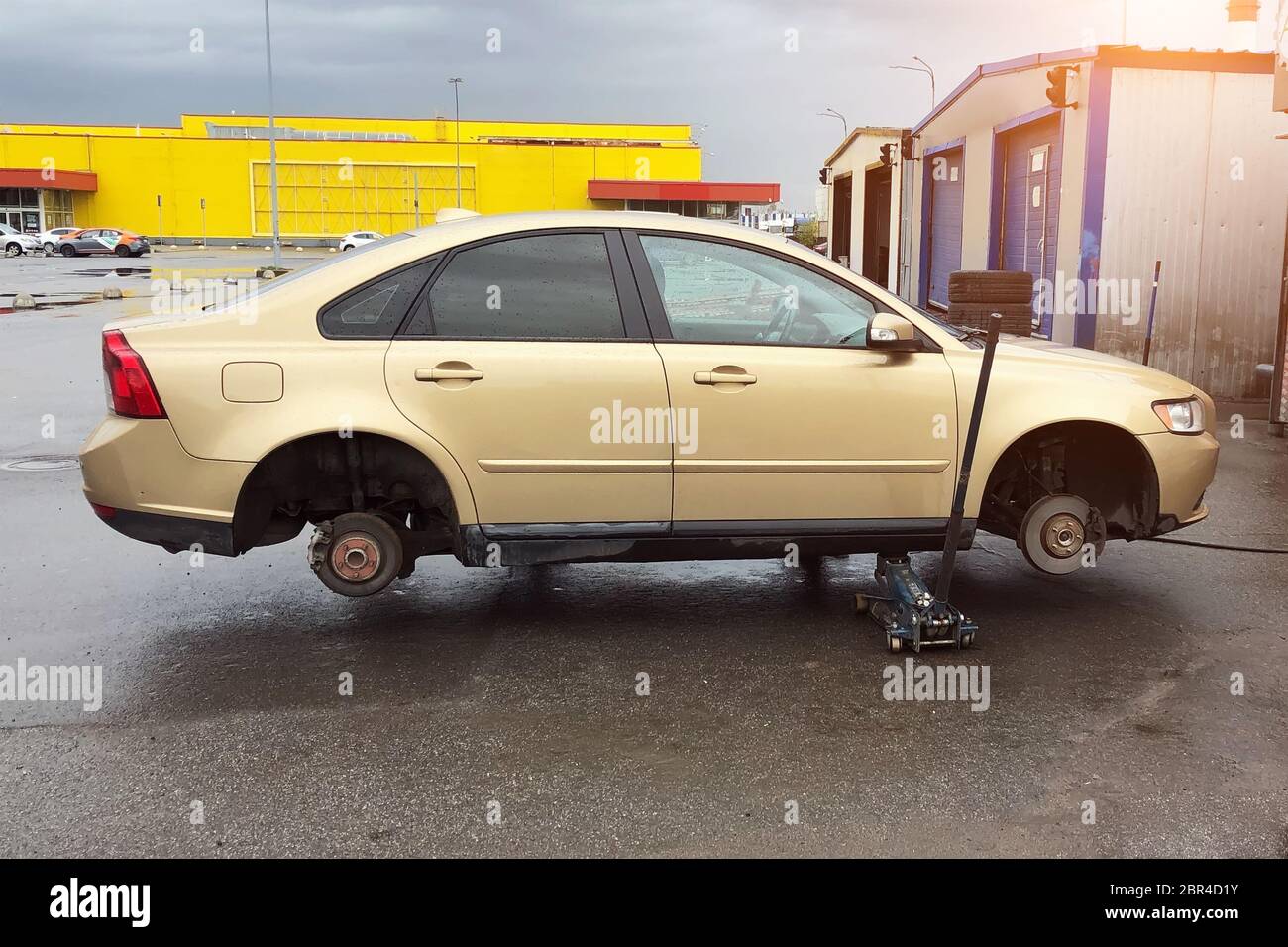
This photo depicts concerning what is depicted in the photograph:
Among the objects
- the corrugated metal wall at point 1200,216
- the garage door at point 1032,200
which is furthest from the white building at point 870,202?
the corrugated metal wall at point 1200,216

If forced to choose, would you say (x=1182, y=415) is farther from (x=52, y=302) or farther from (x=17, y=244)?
(x=17, y=244)

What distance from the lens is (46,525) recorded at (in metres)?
7.31

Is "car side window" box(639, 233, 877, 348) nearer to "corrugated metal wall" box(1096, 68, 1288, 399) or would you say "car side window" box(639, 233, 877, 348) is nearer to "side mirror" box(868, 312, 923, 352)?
"side mirror" box(868, 312, 923, 352)

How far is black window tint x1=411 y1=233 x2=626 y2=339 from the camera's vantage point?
515 centimetres

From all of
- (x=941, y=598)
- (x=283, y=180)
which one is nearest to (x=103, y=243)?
(x=283, y=180)

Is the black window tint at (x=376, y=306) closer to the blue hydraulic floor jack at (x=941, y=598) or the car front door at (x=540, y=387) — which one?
the car front door at (x=540, y=387)

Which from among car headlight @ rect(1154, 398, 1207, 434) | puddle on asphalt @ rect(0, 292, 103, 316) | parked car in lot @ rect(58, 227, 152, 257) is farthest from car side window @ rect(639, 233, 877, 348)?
parked car in lot @ rect(58, 227, 152, 257)

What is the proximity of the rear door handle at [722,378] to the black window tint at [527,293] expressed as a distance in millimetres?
369

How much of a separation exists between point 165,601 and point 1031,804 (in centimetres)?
406

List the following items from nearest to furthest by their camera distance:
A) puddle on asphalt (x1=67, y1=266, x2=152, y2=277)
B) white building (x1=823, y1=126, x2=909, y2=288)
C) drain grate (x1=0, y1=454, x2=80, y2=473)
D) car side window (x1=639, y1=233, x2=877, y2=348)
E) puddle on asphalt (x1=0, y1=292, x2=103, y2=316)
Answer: car side window (x1=639, y1=233, x2=877, y2=348) → drain grate (x1=0, y1=454, x2=80, y2=473) → puddle on asphalt (x1=0, y1=292, x2=103, y2=316) → white building (x1=823, y1=126, x2=909, y2=288) → puddle on asphalt (x1=67, y1=266, x2=152, y2=277)

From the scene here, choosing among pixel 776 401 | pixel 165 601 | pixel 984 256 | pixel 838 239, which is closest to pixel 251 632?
pixel 165 601

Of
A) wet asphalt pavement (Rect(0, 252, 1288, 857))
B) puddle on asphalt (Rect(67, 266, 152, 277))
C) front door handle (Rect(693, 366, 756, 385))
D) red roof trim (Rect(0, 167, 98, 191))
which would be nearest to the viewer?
wet asphalt pavement (Rect(0, 252, 1288, 857))

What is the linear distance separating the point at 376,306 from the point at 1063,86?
11.0 meters

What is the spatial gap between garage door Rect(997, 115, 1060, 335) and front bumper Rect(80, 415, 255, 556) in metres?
11.9
